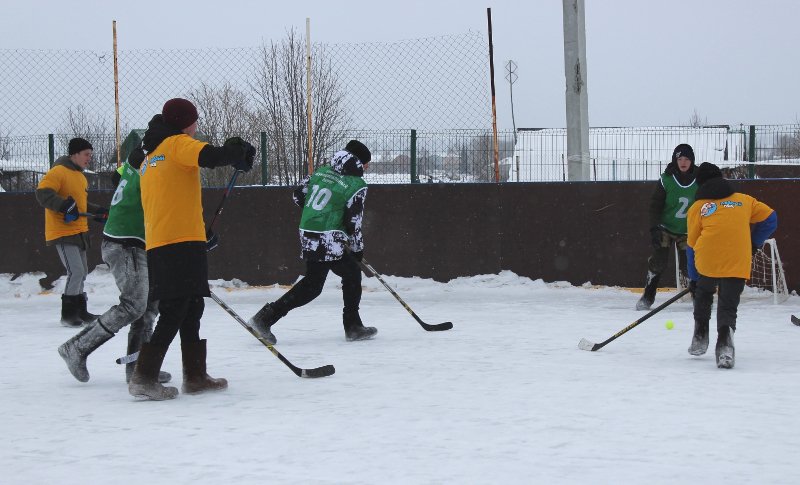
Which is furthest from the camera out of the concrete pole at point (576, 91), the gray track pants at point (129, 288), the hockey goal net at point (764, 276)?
the concrete pole at point (576, 91)

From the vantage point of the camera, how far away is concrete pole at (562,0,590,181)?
12625 millimetres

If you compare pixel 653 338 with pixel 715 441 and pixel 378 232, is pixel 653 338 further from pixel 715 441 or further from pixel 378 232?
pixel 378 232

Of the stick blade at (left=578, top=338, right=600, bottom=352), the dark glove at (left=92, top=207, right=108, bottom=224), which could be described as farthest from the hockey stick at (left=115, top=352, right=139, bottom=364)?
the stick blade at (left=578, top=338, right=600, bottom=352)

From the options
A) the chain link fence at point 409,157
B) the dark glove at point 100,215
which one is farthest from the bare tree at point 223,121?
the dark glove at point 100,215

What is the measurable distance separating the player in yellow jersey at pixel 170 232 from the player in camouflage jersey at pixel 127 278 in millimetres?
430

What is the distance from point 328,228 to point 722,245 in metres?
2.83

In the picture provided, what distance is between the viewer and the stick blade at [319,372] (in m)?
6.12

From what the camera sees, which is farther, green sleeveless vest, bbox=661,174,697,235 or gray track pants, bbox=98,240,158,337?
green sleeveless vest, bbox=661,174,697,235

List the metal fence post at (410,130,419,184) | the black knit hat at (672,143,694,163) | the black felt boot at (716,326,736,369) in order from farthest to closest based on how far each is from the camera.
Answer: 1. the metal fence post at (410,130,419,184)
2. the black knit hat at (672,143,694,163)
3. the black felt boot at (716,326,736,369)

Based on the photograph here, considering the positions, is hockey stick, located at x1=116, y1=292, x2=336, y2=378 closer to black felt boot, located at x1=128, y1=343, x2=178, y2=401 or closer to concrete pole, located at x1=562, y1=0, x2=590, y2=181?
black felt boot, located at x1=128, y1=343, x2=178, y2=401

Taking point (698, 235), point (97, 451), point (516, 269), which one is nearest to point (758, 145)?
point (516, 269)

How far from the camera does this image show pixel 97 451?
4395 mm

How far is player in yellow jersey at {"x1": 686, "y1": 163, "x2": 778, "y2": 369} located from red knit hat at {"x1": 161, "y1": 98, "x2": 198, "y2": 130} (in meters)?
3.31

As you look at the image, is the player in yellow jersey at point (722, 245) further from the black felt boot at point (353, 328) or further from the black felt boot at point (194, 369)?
the black felt boot at point (194, 369)
